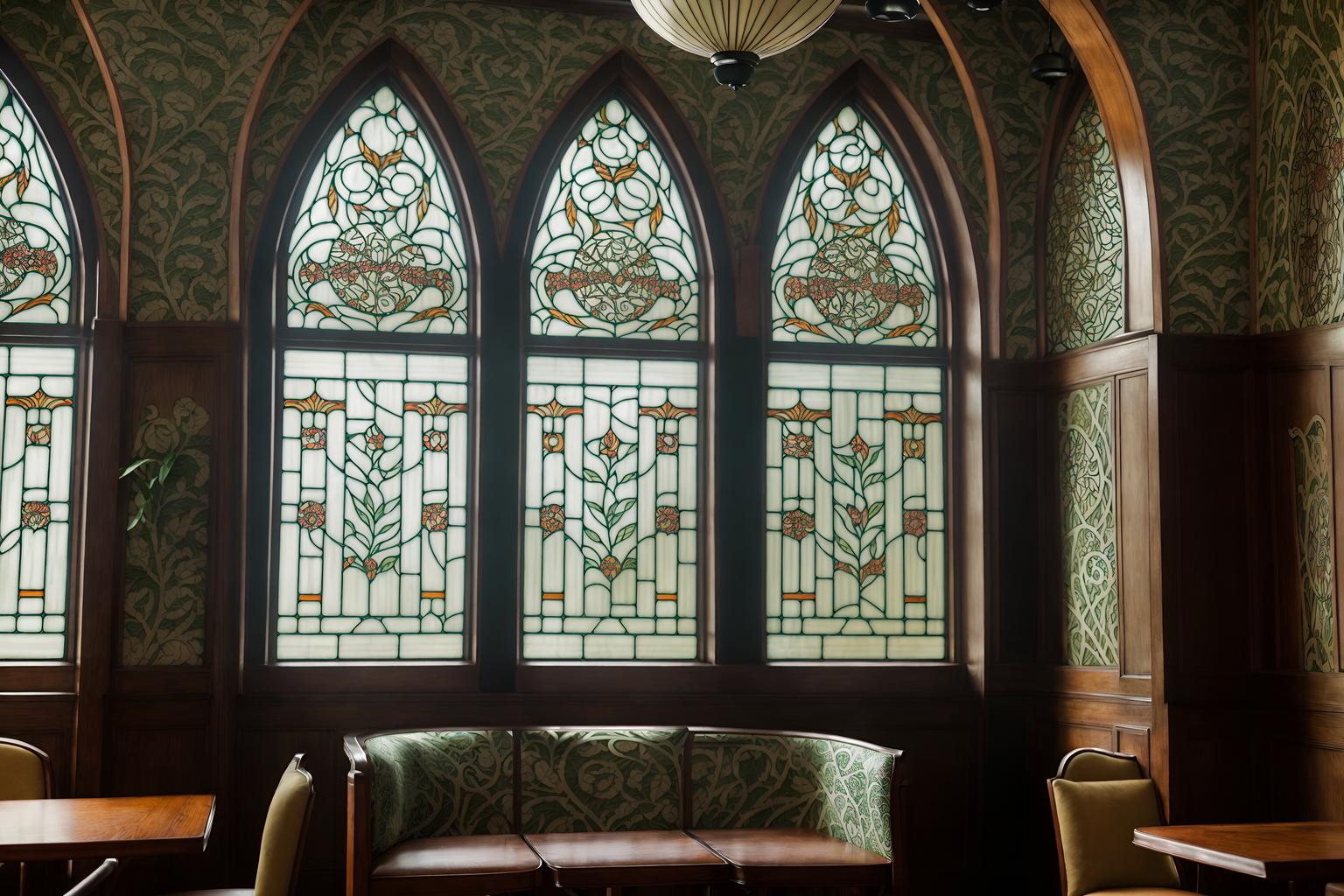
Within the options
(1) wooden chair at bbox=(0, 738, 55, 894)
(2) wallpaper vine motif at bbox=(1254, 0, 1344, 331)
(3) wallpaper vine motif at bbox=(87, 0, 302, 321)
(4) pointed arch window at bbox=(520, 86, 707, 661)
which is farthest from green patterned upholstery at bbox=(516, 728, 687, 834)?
(2) wallpaper vine motif at bbox=(1254, 0, 1344, 331)

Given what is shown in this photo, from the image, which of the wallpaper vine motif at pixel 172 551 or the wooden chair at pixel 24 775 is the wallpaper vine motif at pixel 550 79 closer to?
the wallpaper vine motif at pixel 172 551

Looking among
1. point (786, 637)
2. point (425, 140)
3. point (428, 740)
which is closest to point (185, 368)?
point (425, 140)

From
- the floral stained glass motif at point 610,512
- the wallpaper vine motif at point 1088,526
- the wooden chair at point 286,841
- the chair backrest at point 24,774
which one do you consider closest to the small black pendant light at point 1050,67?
the wallpaper vine motif at point 1088,526

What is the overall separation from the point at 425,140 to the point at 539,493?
5.16 feet

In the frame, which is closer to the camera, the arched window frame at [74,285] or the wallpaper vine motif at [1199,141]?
the wallpaper vine motif at [1199,141]

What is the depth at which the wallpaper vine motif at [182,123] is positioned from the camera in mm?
5391

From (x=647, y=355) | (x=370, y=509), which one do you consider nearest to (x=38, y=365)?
(x=370, y=509)

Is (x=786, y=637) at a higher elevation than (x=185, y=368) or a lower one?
lower

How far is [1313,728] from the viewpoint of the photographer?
488cm

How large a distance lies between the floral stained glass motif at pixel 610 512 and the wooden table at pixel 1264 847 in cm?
224

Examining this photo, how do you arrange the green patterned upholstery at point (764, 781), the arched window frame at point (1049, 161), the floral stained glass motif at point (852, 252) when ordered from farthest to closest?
the floral stained glass motif at point (852, 252), the arched window frame at point (1049, 161), the green patterned upholstery at point (764, 781)

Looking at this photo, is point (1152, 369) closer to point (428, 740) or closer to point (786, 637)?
point (786, 637)

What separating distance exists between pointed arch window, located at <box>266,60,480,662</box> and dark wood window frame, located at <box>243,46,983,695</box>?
54 millimetres

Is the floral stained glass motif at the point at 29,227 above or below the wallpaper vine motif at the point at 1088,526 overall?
above
